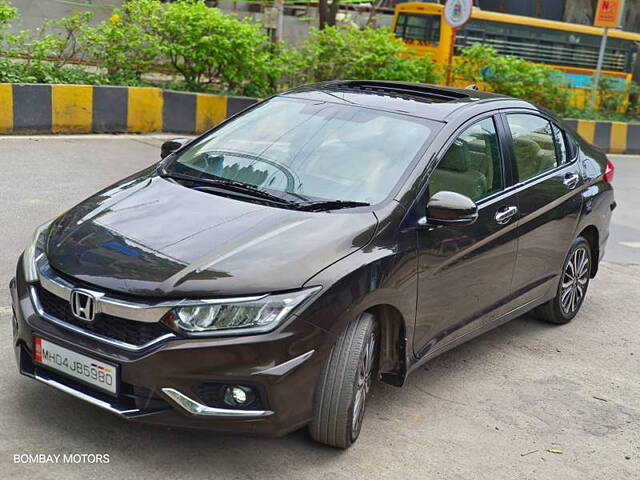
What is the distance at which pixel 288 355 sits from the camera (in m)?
3.53

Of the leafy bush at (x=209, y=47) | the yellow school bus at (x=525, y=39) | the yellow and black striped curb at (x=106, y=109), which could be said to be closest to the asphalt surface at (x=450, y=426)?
the yellow and black striped curb at (x=106, y=109)

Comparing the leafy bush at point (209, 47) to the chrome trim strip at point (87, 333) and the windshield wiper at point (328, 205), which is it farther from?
the chrome trim strip at point (87, 333)

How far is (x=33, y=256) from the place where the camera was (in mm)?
4008

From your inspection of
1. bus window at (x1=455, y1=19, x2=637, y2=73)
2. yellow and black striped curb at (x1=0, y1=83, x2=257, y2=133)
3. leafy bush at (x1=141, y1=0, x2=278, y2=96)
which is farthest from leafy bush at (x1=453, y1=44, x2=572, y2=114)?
bus window at (x1=455, y1=19, x2=637, y2=73)

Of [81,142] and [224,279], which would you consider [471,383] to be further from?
[81,142]

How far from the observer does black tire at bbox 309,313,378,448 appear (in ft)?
12.3

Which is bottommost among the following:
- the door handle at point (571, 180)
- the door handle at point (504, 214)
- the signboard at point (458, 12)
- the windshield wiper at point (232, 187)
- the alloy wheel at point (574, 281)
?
the alloy wheel at point (574, 281)

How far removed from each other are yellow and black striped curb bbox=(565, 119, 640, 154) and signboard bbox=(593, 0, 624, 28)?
2203 mm

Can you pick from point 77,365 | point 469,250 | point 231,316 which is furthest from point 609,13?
point 77,365

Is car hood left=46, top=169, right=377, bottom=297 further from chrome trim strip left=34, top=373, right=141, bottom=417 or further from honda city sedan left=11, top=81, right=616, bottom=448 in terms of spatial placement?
chrome trim strip left=34, top=373, right=141, bottom=417

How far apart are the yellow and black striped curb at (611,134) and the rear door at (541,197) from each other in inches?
430

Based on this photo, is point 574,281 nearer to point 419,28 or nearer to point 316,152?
point 316,152

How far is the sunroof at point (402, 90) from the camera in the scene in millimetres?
5188

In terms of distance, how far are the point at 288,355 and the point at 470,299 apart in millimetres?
1586
